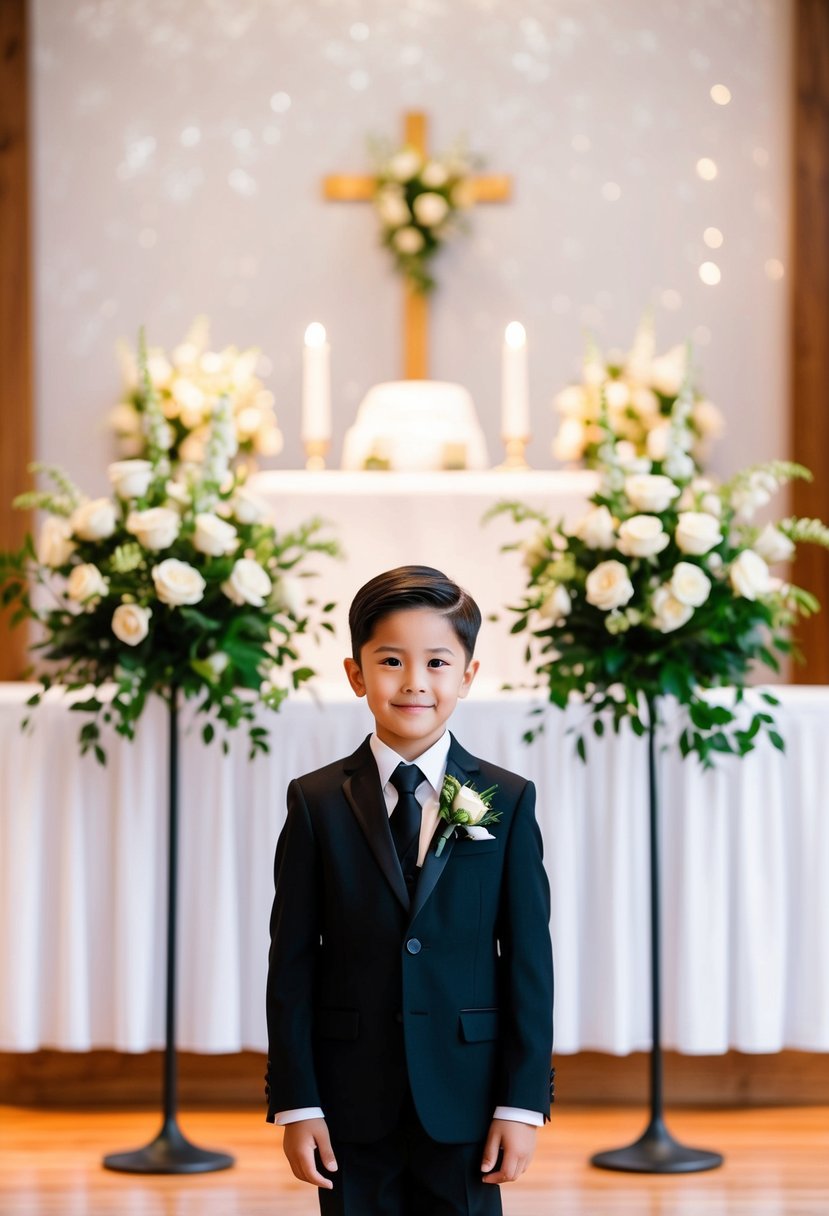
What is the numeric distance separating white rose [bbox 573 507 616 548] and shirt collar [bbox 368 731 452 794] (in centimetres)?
146

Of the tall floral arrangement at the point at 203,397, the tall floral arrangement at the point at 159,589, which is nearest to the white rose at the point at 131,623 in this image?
the tall floral arrangement at the point at 159,589

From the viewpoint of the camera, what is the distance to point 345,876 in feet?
6.48

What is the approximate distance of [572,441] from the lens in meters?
5.91

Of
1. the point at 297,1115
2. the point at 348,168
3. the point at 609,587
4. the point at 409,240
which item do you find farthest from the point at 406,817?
the point at 348,168

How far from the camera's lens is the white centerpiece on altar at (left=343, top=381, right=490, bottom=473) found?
463 centimetres

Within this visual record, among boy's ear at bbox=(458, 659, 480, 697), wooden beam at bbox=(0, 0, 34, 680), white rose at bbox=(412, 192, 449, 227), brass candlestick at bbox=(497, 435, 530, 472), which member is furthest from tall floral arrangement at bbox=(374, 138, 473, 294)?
boy's ear at bbox=(458, 659, 480, 697)

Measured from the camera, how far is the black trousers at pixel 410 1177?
→ 1948 millimetres

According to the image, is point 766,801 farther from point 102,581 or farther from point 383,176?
point 383,176

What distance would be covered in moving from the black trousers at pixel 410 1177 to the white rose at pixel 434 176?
5.10 m

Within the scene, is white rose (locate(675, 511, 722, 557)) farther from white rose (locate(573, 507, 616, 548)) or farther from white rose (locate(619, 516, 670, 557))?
white rose (locate(573, 507, 616, 548))

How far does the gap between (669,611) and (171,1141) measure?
1.62 meters

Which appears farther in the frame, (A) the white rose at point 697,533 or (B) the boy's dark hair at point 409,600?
(A) the white rose at point 697,533

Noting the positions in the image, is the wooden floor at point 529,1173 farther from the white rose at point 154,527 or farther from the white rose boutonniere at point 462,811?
the white rose boutonniere at point 462,811

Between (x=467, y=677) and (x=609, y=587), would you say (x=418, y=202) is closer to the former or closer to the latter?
(x=609, y=587)
